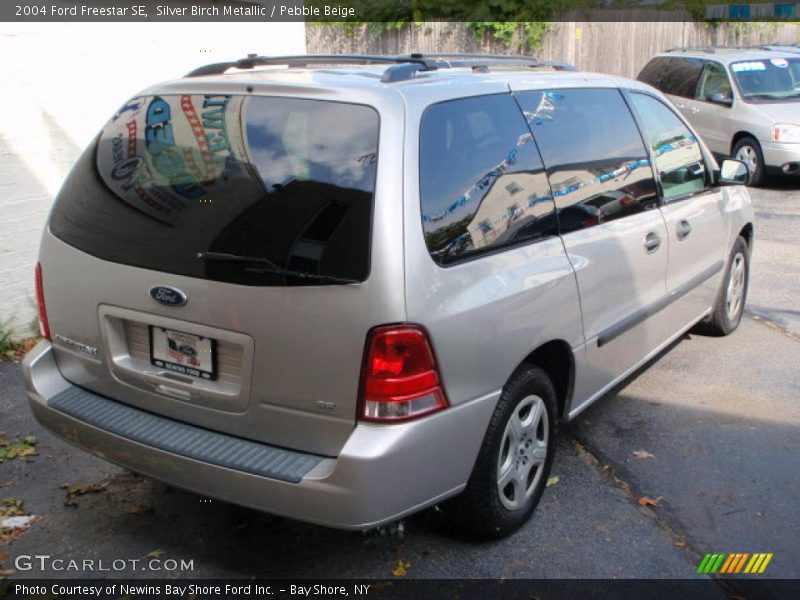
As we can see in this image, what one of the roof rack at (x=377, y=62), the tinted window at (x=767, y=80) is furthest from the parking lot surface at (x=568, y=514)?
the tinted window at (x=767, y=80)

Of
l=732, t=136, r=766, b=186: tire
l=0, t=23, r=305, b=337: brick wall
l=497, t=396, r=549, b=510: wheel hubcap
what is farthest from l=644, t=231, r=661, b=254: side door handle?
l=732, t=136, r=766, b=186: tire

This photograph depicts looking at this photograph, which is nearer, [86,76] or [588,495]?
[588,495]

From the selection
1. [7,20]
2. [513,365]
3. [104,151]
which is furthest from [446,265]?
[7,20]

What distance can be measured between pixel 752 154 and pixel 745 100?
769 millimetres

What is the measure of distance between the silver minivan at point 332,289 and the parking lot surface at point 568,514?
0.28 meters

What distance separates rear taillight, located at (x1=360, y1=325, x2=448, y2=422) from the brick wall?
3829mm

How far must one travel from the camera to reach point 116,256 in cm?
360

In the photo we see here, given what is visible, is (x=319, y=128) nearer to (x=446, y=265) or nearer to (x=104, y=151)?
(x=446, y=265)

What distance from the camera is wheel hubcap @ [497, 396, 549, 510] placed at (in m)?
3.81

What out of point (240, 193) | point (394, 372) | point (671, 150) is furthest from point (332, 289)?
point (671, 150)

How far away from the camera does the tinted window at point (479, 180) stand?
11.2 ft

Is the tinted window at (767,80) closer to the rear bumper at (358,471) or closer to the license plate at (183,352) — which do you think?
the rear bumper at (358,471)

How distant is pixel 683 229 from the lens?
5.34m

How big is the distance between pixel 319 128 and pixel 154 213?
725mm
